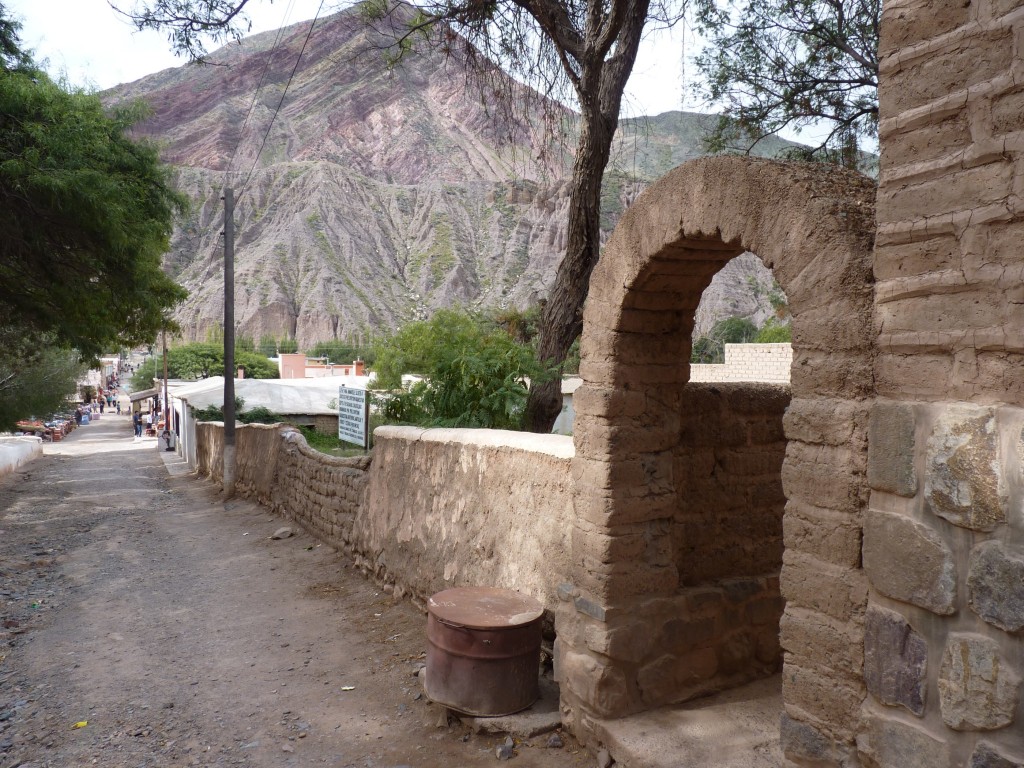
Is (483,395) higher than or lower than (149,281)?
lower

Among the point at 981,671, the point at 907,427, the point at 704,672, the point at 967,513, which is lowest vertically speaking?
the point at 704,672

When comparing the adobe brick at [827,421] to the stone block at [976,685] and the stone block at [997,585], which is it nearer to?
the stone block at [997,585]

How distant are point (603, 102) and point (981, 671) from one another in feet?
23.3

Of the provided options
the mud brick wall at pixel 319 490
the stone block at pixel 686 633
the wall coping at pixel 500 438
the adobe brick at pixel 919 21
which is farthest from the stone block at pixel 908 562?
the mud brick wall at pixel 319 490

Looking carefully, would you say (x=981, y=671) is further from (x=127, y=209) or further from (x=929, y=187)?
(x=127, y=209)

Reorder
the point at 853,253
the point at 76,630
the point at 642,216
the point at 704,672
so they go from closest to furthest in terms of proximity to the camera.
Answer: the point at 853,253
the point at 642,216
the point at 704,672
the point at 76,630

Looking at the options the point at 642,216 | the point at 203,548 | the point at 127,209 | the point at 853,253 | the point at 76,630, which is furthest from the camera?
the point at 127,209

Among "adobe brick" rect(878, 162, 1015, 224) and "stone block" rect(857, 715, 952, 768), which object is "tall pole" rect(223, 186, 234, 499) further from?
"adobe brick" rect(878, 162, 1015, 224)

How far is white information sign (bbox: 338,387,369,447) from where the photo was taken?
10336mm

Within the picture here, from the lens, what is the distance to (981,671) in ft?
7.02

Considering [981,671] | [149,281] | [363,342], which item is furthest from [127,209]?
[363,342]

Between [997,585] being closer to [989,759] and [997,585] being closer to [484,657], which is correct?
[989,759]

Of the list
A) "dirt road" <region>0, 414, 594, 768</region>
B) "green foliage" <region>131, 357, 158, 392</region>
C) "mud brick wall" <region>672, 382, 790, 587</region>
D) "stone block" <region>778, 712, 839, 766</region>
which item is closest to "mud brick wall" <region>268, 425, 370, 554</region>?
"dirt road" <region>0, 414, 594, 768</region>

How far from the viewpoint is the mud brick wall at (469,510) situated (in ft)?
15.9
